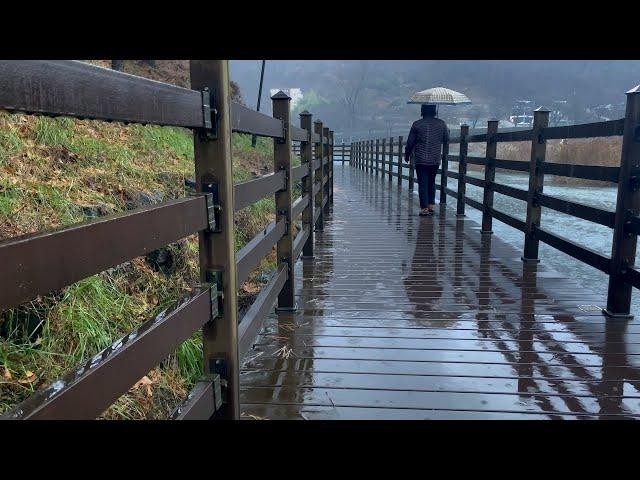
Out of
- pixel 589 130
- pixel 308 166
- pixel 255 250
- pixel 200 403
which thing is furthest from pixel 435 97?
pixel 200 403

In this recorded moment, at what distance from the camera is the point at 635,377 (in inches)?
111

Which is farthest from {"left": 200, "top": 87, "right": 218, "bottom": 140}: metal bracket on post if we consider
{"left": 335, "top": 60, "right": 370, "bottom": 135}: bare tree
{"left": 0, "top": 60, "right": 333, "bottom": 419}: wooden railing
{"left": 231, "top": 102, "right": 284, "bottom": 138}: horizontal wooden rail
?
{"left": 335, "top": 60, "right": 370, "bottom": 135}: bare tree

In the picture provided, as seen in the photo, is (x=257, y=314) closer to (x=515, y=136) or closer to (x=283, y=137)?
(x=283, y=137)

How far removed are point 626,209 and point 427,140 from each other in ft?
15.5

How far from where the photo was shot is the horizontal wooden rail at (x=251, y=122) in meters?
2.22

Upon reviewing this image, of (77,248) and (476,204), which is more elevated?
(77,248)

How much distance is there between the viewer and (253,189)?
104 inches

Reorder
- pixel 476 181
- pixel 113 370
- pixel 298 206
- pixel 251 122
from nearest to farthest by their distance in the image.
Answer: pixel 113 370
pixel 251 122
pixel 298 206
pixel 476 181

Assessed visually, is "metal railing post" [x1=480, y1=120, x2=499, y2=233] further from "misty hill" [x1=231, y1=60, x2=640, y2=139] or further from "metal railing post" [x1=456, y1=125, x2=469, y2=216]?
"misty hill" [x1=231, y1=60, x2=640, y2=139]

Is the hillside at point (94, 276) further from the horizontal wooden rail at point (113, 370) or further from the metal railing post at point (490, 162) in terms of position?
the metal railing post at point (490, 162)

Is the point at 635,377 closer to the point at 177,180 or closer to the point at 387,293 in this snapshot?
the point at 387,293

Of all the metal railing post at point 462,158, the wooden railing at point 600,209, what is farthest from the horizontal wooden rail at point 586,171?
the metal railing post at point 462,158
